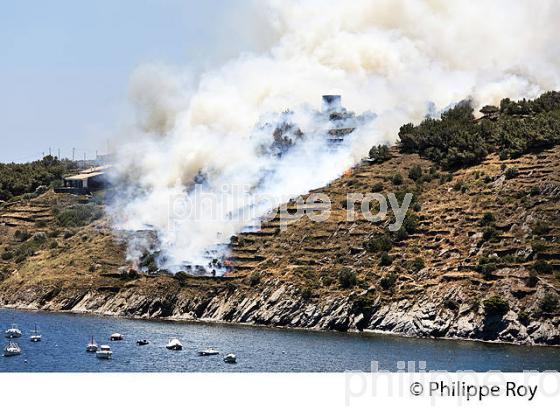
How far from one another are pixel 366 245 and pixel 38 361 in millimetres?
56460

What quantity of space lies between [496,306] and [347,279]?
23779mm

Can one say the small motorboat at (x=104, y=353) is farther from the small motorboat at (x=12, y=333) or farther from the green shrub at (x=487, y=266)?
the green shrub at (x=487, y=266)

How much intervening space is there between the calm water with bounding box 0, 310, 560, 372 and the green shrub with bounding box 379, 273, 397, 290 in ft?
34.9

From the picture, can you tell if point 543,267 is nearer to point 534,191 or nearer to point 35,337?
point 534,191

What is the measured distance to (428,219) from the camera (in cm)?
19775

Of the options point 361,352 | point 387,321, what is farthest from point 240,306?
point 361,352

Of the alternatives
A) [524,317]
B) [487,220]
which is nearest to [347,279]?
[487,220]

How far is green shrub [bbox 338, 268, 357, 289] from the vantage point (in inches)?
7279

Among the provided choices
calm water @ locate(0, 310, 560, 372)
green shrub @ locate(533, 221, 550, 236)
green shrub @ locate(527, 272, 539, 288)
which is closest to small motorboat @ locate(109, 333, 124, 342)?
calm water @ locate(0, 310, 560, 372)

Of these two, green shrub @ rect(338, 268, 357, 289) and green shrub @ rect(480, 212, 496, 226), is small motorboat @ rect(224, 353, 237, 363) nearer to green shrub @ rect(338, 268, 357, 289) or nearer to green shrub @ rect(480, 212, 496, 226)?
green shrub @ rect(338, 268, 357, 289)

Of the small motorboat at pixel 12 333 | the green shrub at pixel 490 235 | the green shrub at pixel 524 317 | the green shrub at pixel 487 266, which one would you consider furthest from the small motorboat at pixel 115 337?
the green shrub at pixel 490 235
